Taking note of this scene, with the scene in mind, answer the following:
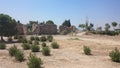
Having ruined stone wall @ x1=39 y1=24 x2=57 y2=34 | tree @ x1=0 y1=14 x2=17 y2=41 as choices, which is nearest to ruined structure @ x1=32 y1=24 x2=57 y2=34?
ruined stone wall @ x1=39 y1=24 x2=57 y2=34

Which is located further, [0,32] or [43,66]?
[0,32]

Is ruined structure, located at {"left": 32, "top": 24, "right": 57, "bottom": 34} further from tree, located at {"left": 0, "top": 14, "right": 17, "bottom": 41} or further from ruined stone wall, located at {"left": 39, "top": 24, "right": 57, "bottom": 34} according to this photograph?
tree, located at {"left": 0, "top": 14, "right": 17, "bottom": 41}

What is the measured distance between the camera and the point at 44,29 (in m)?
63.0

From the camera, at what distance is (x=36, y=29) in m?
61.9

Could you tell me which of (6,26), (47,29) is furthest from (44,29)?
(6,26)

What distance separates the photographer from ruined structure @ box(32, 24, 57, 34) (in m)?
61.8

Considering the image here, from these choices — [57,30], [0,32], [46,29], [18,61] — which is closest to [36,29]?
[46,29]

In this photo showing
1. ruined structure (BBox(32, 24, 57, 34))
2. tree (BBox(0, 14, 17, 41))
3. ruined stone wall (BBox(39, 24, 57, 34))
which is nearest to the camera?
tree (BBox(0, 14, 17, 41))

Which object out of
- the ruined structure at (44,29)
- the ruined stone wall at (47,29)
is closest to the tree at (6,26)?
the ruined structure at (44,29)

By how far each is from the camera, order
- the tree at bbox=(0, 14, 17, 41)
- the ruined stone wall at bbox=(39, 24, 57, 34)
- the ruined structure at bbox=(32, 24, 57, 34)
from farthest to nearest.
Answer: the ruined stone wall at bbox=(39, 24, 57, 34) → the ruined structure at bbox=(32, 24, 57, 34) → the tree at bbox=(0, 14, 17, 41)

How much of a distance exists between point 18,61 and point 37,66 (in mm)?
3213

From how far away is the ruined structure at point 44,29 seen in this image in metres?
61.8

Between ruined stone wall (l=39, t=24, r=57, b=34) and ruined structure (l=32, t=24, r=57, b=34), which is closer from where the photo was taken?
ruined structure (l=32, t=24, r=57, b=34)

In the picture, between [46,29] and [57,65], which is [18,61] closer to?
[57,65]
